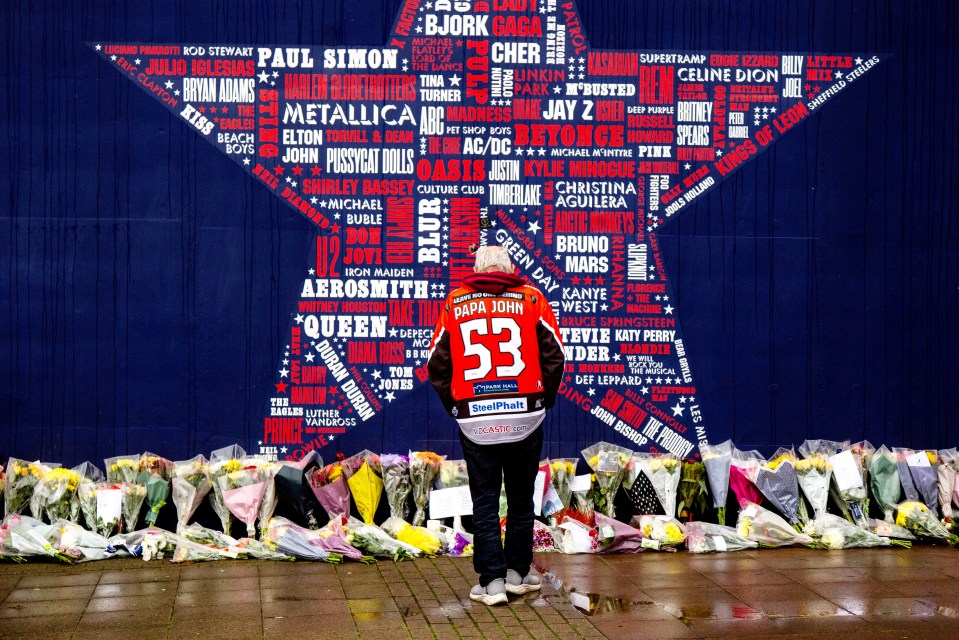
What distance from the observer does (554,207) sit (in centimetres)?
756

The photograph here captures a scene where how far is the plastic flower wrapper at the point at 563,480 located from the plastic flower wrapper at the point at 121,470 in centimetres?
289

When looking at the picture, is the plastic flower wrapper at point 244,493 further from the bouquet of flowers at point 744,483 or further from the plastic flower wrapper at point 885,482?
the plastic flower wrapper at point 885,482

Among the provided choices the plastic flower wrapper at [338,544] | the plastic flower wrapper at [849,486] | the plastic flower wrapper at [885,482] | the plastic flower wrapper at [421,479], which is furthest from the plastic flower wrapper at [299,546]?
the plastic flower wrapper at [885,482]

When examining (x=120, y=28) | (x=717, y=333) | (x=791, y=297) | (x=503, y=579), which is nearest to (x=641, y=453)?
(x=717, y=333)

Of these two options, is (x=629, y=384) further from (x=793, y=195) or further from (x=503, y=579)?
(x=503, y=579)

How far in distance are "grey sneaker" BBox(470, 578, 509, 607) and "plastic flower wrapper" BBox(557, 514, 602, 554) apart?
1311 mm

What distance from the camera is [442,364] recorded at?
5.91 meters

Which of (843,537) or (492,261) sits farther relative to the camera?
(843,537)

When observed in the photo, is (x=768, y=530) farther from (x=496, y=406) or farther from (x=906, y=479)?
(x=496, y=406)

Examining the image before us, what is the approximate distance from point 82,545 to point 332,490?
1627 mm

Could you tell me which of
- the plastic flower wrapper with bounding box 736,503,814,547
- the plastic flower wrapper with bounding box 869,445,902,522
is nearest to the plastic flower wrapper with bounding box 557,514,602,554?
the plastic flower wrapper with bounding box 736,503,814,547

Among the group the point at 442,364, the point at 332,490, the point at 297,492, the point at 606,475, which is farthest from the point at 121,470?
the point at 606,475

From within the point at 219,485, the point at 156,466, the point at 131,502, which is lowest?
the point at 131,502

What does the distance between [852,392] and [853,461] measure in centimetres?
60
